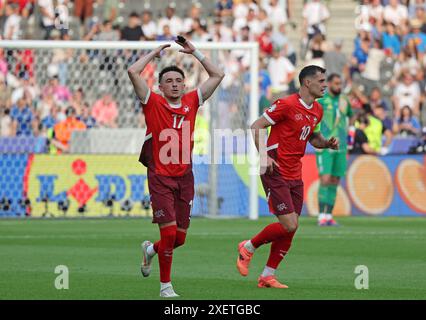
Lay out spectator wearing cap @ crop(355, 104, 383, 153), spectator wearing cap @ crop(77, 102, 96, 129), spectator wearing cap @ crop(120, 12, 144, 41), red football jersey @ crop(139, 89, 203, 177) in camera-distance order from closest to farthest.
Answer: red football jersey @ crop(139, 89, 203, 177)
spectator wearing cap @ crop(77, 102, 96, 129)
spectator wearing cap @ crop(355, 104, 383, 153)
spectator wearing cap @ crop(120, 12, 144, 41)

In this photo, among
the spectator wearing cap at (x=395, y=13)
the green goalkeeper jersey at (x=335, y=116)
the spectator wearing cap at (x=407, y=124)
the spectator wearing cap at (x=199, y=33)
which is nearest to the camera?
the green goalkeeper jersey at (x=335, y=116)

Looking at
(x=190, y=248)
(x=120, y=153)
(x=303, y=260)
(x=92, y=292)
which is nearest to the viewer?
(x=92, y=292)

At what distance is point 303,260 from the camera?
15.2 m

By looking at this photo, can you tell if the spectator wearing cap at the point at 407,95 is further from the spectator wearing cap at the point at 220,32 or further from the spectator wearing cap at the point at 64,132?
the spectator wearing cap at the point at 64,132

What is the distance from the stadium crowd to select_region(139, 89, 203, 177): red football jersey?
41.7 feet

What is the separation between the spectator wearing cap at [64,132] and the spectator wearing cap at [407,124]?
740cm

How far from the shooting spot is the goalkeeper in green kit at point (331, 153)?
2083cm

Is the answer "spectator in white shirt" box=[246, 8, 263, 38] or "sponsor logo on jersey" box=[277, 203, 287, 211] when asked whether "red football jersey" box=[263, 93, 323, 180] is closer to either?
"sponsor logo on jersey" box=[277, 203, 287, 211]

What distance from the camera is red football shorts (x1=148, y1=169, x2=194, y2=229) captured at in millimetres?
11391

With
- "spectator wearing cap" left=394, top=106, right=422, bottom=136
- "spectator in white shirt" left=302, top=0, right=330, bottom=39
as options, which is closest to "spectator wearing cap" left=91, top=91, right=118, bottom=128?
"spectator wearing cap" left=394, top=106, right=422, bottom=136

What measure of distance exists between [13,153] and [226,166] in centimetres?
408

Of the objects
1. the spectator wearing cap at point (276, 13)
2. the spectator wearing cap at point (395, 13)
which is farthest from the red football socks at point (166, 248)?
the spectator wearing cap at point (395, 13)

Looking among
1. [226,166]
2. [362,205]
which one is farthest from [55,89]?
[362,205]

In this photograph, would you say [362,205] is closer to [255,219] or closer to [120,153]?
[255,219]
